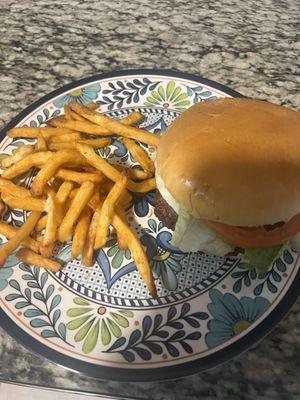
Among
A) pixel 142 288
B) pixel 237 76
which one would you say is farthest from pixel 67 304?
pixel 237 76

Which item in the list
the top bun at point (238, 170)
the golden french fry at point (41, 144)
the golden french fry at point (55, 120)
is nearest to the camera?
the top bun at point (238, 170)

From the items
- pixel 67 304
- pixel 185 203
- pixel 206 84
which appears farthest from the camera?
pixel 206 84

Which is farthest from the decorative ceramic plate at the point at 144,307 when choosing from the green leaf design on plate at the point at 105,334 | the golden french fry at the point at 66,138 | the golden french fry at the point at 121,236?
the golden french fry at the point at 66,138

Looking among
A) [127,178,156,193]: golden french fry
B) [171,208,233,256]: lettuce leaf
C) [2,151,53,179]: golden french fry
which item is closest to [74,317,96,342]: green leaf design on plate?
[171,208,233,256]: lettuce leaf

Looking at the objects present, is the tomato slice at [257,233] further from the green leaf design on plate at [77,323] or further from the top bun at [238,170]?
the green leaf design on plate at [77,323]

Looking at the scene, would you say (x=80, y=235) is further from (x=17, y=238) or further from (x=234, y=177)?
Result: (x=234, y=177)

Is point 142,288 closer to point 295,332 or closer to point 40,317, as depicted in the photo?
point 40,317
